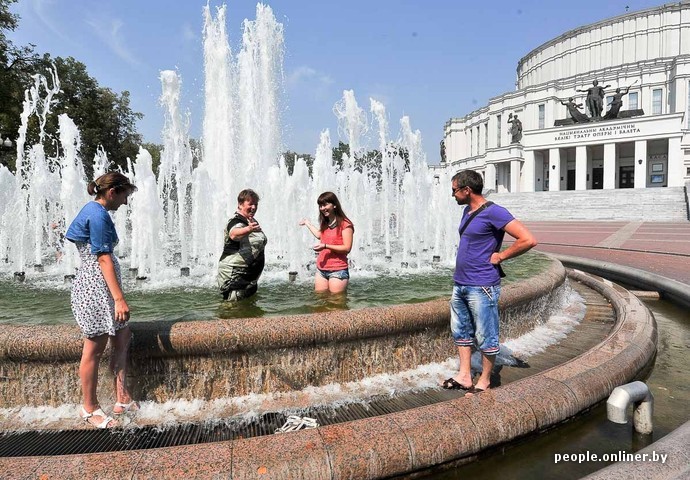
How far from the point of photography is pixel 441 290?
5.49 m

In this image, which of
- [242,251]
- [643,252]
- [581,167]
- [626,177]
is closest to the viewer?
[242,251]

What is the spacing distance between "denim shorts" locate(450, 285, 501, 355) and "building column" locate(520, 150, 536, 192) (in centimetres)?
4764

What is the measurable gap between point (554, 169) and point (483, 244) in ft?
153

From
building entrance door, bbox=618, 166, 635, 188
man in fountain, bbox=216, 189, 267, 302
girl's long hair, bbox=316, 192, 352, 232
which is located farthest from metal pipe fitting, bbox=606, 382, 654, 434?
building entrance door, bbox=618, 166, 635, 188

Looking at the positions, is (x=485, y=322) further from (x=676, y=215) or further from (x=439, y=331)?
(x=676, y=215)

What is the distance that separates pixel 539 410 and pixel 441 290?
106 inches

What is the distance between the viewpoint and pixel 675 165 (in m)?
39.6

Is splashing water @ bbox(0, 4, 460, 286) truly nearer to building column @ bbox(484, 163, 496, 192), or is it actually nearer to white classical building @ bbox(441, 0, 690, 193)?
white classical building @ bbox(441, 0, 690, 193)

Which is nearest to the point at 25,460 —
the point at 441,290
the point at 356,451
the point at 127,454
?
the point at 127,454

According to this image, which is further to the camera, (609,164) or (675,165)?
(609,164)

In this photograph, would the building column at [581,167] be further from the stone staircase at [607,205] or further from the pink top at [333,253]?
the pink top at [333,253]

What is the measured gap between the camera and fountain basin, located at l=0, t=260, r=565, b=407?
309 centimetres

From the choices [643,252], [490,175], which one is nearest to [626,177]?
[490,175]

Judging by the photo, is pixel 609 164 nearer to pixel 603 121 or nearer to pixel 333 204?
pixel 603 121
